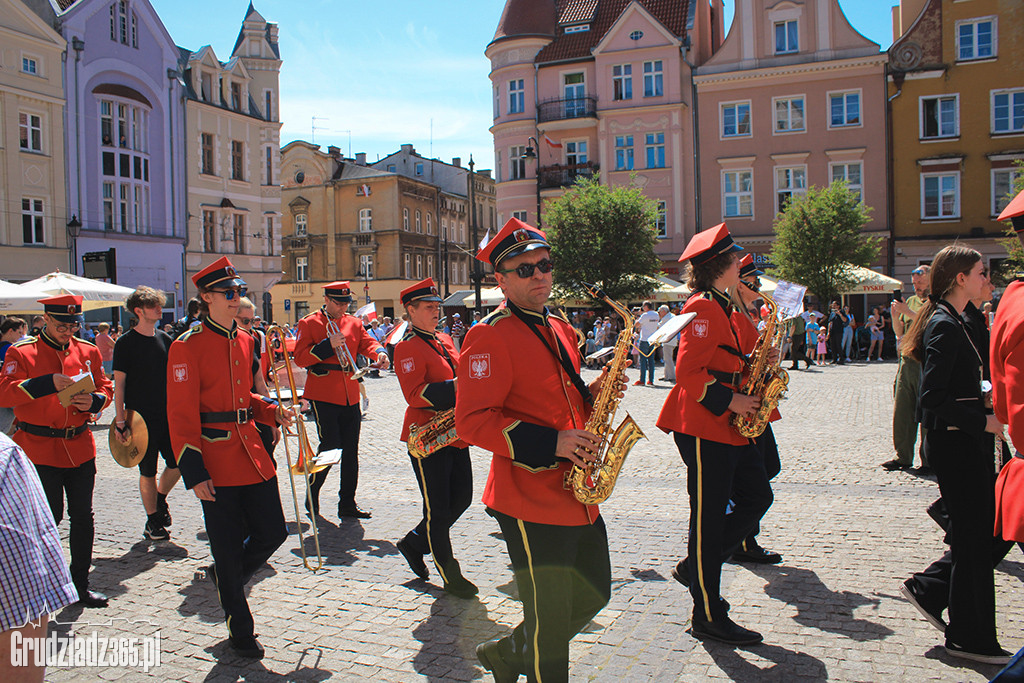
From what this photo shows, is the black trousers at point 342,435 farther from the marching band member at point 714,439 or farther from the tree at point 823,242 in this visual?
the tree at point 823,242

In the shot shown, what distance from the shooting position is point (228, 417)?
4742mm

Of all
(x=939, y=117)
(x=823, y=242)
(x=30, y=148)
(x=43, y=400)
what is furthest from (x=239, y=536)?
(x=939, y=117)

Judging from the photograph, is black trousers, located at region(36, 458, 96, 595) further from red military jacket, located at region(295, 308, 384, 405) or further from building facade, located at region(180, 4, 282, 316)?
building facade, located at region(180, 4, 282, 316)

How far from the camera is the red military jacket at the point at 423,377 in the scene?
553 cm

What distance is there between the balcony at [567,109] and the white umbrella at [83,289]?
1044 inches

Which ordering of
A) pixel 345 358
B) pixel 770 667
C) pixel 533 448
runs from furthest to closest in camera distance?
1. pixel 345 358
2. pixel 770 667
3. pixel 533 448

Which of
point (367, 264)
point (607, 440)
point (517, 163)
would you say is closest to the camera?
point (607, 440)

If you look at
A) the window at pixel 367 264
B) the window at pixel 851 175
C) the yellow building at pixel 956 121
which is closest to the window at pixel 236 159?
the window at pixel 367 264

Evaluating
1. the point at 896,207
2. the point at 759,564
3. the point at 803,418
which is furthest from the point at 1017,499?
the point at 896,207

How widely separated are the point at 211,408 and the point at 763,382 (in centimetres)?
333

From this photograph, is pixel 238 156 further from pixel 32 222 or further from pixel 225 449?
pixel 225 449

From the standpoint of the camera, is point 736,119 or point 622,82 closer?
point 736,119

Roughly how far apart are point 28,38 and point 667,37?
88.0 ft

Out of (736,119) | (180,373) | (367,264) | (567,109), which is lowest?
(180,373)
